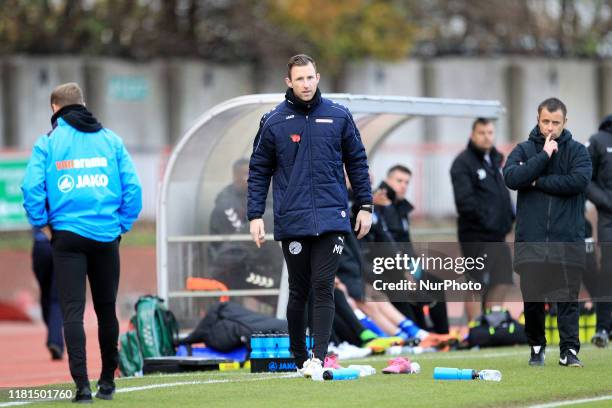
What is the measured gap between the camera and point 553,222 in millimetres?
11172

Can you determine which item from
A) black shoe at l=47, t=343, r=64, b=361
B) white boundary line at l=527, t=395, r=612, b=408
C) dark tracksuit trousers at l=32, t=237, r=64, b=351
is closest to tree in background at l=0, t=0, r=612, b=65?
dark tracksuit trousers at l=32, t=237, r=64, b=351

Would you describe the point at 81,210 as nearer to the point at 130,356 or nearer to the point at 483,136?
the point at 130,356

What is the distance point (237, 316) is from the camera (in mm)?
13344

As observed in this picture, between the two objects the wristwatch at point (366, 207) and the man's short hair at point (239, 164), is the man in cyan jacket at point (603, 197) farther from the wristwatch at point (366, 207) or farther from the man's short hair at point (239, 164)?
the wristwatch at point (366, 207)

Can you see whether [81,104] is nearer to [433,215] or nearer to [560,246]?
[560,246]

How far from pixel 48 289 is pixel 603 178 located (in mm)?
6235

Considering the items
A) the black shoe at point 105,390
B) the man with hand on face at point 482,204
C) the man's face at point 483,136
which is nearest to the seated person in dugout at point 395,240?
the man with hand on face at point 482,204

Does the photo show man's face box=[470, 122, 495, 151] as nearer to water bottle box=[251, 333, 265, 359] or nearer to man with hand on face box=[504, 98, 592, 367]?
man with hand on face box=[504, 98, 592, 367]

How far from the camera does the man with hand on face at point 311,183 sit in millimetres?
10125

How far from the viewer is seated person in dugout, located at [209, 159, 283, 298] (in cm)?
1457

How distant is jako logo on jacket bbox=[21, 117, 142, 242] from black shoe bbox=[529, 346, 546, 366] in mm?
3408

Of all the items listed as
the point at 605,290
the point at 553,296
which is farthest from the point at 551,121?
the point at 605,290

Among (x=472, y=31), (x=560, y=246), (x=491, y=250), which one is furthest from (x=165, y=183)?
(x=472, y=31)

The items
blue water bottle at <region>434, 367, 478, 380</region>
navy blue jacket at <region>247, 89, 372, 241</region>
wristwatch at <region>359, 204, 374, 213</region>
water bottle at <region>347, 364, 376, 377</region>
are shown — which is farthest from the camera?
water bottle at <region>347, 364, 376, 377</region>
